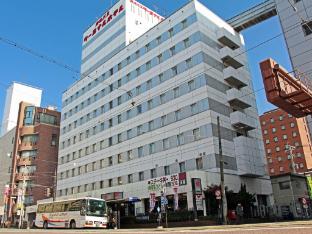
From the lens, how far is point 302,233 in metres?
11.5

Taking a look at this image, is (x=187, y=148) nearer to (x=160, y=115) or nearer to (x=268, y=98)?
(x=160, y=115)

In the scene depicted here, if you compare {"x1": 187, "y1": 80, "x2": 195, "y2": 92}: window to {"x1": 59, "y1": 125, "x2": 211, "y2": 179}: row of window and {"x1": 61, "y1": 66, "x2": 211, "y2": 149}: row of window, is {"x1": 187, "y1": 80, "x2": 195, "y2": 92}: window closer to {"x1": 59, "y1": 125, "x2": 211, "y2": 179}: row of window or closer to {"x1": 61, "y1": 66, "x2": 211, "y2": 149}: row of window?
{"x1": 61, "y1": 66, "x2": 211, "y2": 149}: row of window

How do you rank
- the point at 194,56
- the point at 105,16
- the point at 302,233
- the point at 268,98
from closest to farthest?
the point at 302,233
the point at 268,98
the point at 194,56
the point at 105,16

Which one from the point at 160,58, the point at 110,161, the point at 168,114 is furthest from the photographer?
the point at 110,161

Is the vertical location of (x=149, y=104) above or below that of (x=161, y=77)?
below

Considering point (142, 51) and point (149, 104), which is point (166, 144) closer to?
point (149, 104)

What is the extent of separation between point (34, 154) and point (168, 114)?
132 feet

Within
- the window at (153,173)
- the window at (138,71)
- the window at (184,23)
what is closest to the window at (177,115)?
the window at (153,173)

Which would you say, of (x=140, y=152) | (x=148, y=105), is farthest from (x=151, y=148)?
(x=148, y=105)

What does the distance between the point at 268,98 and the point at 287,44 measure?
95.0 feet

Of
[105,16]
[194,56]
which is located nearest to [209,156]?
[194,56]

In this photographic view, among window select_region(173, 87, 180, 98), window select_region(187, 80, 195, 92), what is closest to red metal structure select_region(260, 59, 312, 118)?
window select_region(187, 80, 195, 92)

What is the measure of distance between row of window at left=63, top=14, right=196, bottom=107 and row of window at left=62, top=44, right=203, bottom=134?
2.61m

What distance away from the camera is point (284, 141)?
103312 mm
